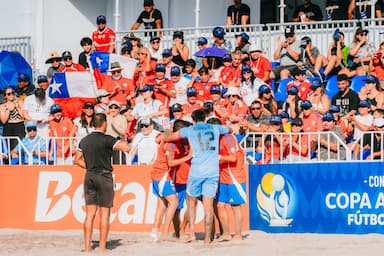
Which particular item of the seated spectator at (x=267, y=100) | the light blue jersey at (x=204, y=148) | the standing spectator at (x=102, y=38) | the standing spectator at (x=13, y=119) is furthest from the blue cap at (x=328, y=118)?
the standing spectator at (x=102, y=38)

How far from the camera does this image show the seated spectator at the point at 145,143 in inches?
717

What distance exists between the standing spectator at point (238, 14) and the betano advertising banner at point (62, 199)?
6.37 m

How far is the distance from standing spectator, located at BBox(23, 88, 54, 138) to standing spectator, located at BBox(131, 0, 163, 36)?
4.10m

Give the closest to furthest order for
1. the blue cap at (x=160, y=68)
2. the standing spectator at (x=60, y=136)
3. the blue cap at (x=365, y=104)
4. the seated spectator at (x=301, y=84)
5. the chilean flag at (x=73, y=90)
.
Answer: the blue cap at (x=365, y=104) < the standing spectator at (x=60, y=136) < the seated spectator at (x=301, y=84) < the blue cap at (x=160, y=68) < the chilean flag at (x=73, y=90)

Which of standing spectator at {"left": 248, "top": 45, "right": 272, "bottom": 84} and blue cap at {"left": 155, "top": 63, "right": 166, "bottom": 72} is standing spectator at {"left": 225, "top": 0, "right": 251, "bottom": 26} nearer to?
standing spectator at {"left": 248, "top": 45, "right": 272, "bottom": 84}

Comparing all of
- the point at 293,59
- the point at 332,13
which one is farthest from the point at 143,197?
the point at 332,13

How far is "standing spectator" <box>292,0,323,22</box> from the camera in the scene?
76.6ft

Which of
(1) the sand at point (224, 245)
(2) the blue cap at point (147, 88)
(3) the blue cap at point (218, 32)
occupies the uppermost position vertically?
(3) the blue cap at point (218, 32)

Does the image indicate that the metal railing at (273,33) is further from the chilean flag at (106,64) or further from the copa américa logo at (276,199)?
the copa américa logo at (276,199)

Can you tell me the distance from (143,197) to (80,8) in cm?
943

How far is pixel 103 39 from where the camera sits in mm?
23125


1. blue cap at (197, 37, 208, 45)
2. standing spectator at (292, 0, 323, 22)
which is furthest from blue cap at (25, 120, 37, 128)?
standing spectator at (292, 0, 323, 22)

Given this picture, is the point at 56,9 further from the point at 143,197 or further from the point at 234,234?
the point at 234,234

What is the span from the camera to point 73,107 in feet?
69.7
